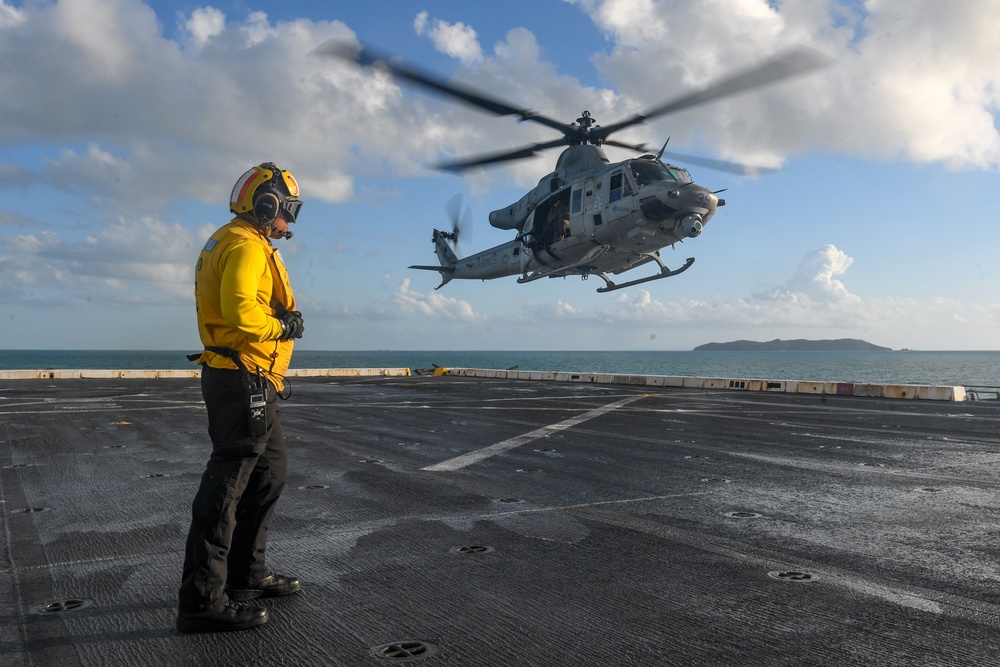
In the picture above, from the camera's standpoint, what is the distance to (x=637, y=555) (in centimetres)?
415

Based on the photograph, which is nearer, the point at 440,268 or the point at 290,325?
the point at 290,325

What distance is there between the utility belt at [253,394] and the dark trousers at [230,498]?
0.03 metres

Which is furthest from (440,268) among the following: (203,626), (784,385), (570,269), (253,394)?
(203,626)

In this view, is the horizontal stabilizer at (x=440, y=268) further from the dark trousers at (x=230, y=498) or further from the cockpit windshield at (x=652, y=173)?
the dark trousers at (x=230, y=498)

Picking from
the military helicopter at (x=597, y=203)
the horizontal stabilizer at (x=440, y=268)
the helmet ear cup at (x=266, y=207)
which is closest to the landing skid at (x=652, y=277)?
the military helicopter at (x=597, y=203)

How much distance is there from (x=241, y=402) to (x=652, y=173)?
18.2 m

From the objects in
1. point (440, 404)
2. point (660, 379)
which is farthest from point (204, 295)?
point (660, 379)

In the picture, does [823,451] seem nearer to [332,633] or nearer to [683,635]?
[683,635]

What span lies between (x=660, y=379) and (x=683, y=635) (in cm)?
2317

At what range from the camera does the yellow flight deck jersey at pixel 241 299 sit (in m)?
3.39

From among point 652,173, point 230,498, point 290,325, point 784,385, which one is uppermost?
point 652,173

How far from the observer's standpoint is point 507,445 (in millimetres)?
9305

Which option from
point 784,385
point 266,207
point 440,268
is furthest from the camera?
point 440,268

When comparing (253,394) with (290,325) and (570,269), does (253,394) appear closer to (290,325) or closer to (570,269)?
(290,325)
